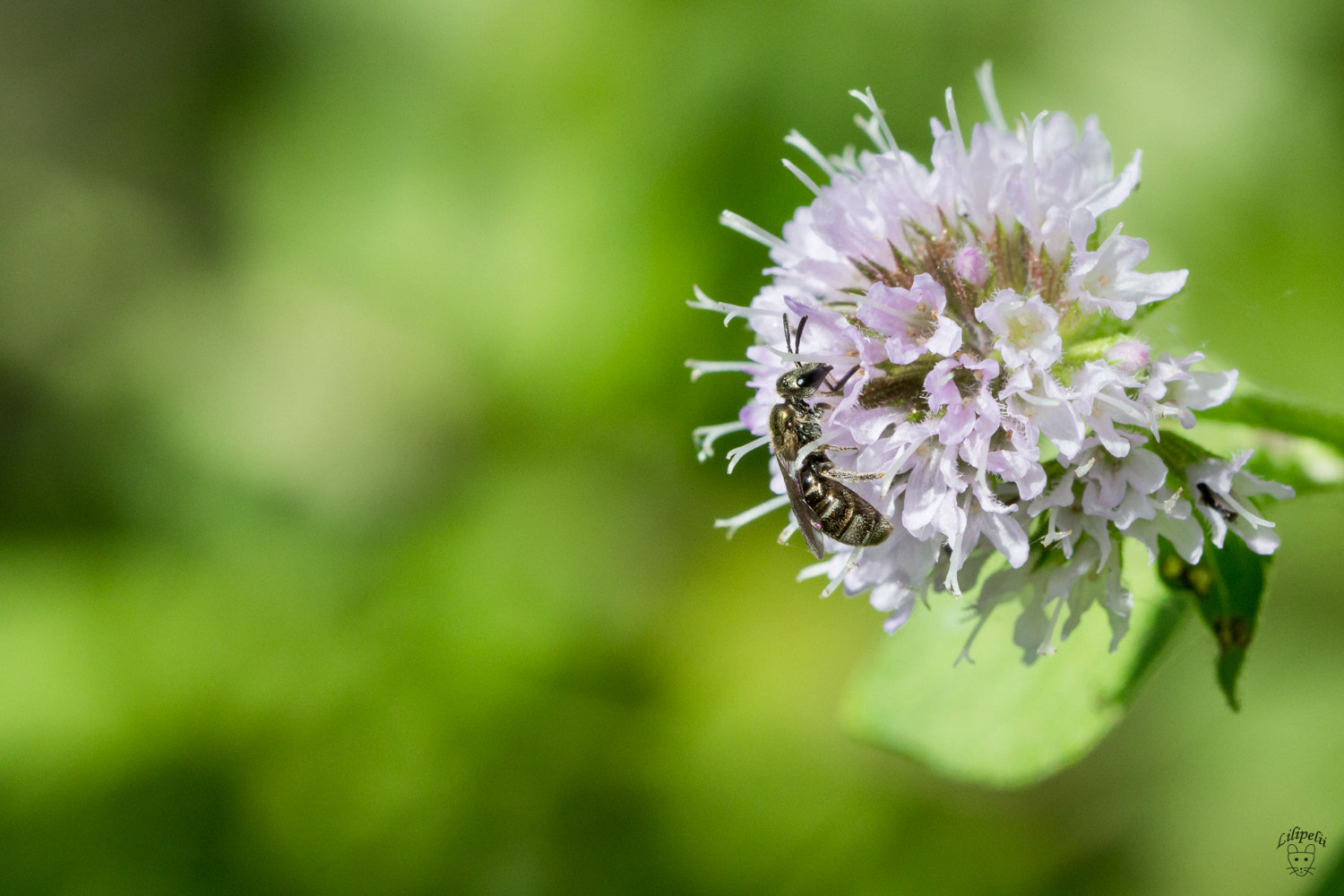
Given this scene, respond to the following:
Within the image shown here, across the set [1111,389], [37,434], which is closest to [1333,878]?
[1111,389]

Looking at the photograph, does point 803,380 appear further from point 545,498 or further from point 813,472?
point 545,498

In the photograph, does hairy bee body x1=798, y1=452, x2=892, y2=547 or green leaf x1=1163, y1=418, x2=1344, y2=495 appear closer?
hairy bee body x1=798, y1=452, x2=892, y2=547

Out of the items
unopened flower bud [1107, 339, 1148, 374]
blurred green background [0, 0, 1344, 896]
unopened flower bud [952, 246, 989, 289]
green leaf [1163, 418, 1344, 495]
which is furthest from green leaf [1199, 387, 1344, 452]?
blurred green background [0, 0, 1344, 896]

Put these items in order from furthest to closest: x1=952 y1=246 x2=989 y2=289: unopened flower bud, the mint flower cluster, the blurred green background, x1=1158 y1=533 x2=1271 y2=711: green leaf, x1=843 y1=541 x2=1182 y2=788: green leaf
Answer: the blurred green background → x1=843 y1=541 x2=1182 y2=788: green leaf → x1=1158 y1=533 x2=1271 y2=711: green leaf → x1=952 y1=246 x2=989 y2=289: unopened flower bud → the mint flower cluster

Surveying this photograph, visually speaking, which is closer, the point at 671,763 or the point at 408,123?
the point at 671,763

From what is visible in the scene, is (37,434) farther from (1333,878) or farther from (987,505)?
(1333,878)

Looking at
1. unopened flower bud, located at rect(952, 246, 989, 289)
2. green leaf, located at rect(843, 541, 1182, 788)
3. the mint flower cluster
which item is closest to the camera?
the mint flower cluster

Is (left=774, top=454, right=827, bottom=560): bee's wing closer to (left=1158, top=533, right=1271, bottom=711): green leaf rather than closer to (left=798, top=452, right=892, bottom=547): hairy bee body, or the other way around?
(left=798, top=452, right=892, bottom=547): hairy bee body
